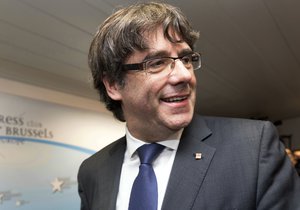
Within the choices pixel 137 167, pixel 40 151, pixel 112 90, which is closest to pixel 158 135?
pixel 137 167

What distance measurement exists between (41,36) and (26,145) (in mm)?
1050

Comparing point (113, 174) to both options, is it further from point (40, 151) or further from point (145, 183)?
point (40, 151)

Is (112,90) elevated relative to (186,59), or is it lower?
lower

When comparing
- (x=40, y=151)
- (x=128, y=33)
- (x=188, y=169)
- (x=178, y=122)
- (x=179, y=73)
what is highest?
(x=128, y=33)

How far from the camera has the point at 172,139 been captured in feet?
3.68

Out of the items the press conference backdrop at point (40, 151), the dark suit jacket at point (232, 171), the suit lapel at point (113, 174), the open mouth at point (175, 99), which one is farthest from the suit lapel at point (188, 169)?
the press conference backdrop at point (40, 151)

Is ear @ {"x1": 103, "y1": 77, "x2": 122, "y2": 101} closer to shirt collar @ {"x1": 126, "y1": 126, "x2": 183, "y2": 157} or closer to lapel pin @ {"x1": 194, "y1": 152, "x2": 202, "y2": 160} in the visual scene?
shirt collar @ {"x1": 126, "y1": 126, "x2": 183, "y2": 157}

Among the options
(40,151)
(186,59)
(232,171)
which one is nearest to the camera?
(232,171)

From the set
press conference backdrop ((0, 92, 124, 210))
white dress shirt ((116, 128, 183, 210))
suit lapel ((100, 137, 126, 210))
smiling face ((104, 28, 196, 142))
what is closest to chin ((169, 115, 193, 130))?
smiling face ((104, 28, 196, 142))

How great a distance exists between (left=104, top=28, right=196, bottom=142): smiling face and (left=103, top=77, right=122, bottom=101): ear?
83mm

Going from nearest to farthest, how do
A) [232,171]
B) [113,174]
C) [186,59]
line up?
[232,171] → [186,59] → [113,174]

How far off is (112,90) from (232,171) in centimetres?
55

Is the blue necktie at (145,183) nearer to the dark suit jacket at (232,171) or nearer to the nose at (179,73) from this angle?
the dark suit jacket at (232,171)

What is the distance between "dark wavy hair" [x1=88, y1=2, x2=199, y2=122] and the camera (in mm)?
1102
